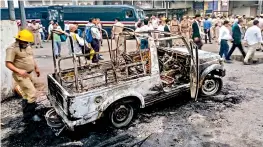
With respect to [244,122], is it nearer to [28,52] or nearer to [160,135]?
[160,135]

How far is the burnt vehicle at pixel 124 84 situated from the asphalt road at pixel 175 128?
1.00 ft

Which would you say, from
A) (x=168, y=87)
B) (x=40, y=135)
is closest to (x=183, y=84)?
(x=168, y=87)

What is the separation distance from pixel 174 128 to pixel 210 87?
207 cm

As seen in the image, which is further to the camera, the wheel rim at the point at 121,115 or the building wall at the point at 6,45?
the building wall at the point at 6,45

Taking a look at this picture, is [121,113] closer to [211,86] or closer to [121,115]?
[121,115]

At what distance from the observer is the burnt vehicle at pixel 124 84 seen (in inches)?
179

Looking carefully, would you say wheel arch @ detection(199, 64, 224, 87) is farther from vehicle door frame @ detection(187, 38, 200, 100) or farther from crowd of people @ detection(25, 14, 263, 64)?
crowd of people @ detection(25, 14, 263, 64)

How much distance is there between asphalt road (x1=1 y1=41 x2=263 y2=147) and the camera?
15.0 ft

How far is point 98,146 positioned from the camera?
14.7 feet

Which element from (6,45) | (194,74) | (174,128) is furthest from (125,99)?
(6,45)

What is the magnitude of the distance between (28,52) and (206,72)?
3.95 metres

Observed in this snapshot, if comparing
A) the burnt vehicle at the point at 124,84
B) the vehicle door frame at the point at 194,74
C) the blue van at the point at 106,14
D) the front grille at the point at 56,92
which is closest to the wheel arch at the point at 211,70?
the burnt vehicle at the point at 124,84

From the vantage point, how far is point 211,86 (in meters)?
6.56

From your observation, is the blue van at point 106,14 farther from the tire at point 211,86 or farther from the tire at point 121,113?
the tire at point 121,113
